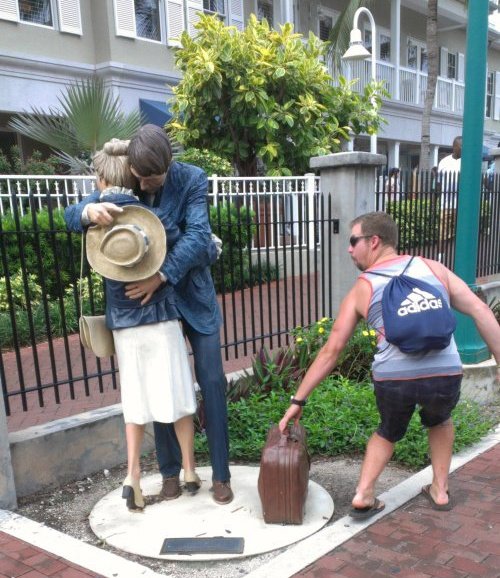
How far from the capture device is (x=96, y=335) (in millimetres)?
2990

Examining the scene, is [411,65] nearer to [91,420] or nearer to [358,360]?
[358,360]

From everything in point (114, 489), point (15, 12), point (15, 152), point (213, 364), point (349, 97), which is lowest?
point (114, 489)

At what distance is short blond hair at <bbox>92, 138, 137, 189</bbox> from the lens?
2818 millimetres

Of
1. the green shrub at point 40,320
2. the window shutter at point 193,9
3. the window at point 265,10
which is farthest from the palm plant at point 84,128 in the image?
the window at point 265,10

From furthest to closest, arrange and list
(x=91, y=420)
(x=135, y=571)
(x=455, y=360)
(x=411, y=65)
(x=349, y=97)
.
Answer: (x=411, y=65), (x=349, y=97), (x=91, y=420), (x=455, y=360), (x=135, y=571)

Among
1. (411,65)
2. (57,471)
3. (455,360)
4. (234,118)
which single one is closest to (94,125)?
(234,118)

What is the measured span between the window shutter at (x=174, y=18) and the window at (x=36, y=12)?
272 cm

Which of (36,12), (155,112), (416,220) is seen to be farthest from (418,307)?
(36,12)

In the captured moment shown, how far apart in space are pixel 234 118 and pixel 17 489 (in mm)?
8248

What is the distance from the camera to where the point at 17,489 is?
3.36 meters

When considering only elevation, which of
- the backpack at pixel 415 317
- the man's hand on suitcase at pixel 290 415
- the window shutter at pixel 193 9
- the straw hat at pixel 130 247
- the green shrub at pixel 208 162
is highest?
the window shutter at pixel 193 9

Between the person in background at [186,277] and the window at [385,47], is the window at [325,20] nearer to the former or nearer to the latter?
the window at [385,47]

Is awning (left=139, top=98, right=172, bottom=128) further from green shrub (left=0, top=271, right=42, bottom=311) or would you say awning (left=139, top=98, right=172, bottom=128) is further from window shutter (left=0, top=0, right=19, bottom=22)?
green shrub (left=0, top=271, right=42, bottom=311)

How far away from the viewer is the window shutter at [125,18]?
12766mm
